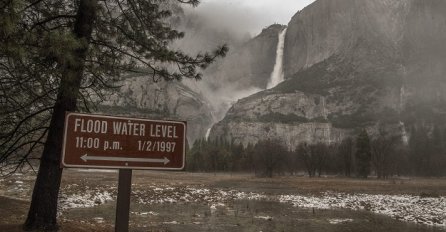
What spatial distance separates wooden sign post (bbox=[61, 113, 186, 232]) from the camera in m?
5.09

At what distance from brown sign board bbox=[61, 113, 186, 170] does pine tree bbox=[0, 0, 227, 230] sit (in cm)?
274

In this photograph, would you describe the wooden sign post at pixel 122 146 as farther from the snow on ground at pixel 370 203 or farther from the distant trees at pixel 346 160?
the distant trees at pixel 346 160

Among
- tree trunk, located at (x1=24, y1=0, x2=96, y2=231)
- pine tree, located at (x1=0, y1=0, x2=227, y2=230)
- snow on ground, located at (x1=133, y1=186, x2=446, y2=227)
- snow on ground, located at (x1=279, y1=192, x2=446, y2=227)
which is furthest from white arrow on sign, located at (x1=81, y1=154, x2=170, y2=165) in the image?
snow on ground, located at (x1=133, y1=186, x2=446, y2=227)

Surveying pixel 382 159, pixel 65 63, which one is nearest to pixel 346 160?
pixel 382 159

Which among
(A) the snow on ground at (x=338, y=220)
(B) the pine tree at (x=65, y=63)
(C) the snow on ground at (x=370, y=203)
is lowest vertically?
(A) the snow on ground at (x=338, y=220)

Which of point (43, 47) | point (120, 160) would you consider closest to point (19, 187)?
point (43, 47)

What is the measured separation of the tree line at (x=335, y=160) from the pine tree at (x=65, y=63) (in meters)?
75.9

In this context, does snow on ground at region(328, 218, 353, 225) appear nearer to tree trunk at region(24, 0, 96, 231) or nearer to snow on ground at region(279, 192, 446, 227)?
snow on ground at region(279, 192, 446, 227)

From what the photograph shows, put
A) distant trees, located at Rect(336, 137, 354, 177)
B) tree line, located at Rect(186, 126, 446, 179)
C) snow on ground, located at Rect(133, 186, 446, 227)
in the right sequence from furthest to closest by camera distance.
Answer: distant trees, located at Rect(336, 137, 354, 177), tree line, located at Rect(186, 126, 446, 179), snow on ground, located at Rect(133, 186, 446, 227)

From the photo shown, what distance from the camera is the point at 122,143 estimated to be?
542 cm

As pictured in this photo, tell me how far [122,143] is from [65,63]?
3.87m

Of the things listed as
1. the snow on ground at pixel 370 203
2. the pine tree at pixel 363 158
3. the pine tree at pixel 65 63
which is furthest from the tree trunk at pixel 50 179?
the pine tree at pixel 363 158

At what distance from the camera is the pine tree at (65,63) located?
875 cm

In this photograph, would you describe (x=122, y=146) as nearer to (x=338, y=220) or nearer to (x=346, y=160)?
(x=338, y=220)
